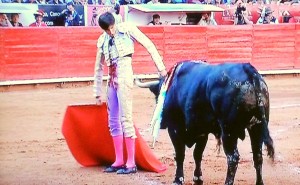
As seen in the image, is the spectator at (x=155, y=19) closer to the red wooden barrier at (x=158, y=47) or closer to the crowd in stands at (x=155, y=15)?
the crowd in stands at (x=155, y=15)

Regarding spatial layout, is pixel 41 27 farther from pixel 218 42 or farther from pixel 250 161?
pixel 250 161

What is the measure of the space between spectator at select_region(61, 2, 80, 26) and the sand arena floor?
2.67m

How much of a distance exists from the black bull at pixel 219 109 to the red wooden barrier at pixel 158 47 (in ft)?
25.3

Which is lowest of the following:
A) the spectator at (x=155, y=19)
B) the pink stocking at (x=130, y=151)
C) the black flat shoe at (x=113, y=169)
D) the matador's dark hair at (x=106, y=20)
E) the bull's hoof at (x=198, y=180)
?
the black flat shoe at (x=113, y=169)

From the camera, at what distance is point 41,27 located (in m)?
13.4

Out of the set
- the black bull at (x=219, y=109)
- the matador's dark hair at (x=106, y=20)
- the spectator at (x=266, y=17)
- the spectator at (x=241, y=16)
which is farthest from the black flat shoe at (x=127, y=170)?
the spectator at (x=266, y=17)

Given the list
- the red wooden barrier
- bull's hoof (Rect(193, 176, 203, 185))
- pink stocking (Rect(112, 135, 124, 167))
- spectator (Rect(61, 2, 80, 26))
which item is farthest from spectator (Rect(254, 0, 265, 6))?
bull's hoof (Rect(193, 176, 203, 185))

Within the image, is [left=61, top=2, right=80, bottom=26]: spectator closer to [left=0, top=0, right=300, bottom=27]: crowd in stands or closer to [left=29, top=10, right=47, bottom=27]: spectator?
[left=0, top=0, right=300, bottom=27]: crowd in stands

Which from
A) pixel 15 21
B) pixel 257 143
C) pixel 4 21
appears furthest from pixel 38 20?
pixel 257 143

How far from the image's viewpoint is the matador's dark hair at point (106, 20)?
5914 millimetres

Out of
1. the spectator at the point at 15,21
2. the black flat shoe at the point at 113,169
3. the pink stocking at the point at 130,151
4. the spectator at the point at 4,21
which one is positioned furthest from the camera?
the spectator at the point at 15,21

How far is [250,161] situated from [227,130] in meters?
1.70

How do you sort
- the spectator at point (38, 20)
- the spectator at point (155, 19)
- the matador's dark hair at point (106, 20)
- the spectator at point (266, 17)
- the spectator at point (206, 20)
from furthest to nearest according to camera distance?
the spectator at point (266, 17)
the spectator at point (206, 20)
the spectator at point (155, 19)
the spectator at point (38, 20)
the matador's dark hair at point (106, 20)

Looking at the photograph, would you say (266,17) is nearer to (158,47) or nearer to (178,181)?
(158,47)
